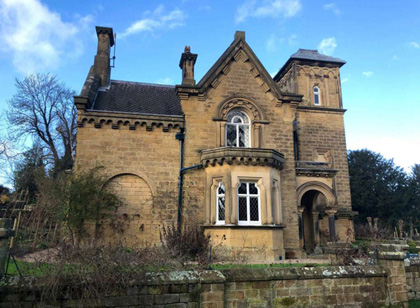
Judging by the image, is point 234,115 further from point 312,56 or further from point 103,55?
point 312,56

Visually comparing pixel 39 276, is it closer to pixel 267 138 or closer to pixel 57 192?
pixel 57 192

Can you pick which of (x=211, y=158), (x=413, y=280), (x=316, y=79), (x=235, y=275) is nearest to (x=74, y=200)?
(x=211, y=158)

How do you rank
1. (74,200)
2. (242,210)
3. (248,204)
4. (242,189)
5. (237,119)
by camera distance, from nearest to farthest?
(74,200)
(242,210)
(248,204)
(242,189)
(237,119)

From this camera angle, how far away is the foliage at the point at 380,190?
41.2 metres

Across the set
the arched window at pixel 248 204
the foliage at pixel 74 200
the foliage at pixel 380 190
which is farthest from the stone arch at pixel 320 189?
the foliage at pixel 380 190

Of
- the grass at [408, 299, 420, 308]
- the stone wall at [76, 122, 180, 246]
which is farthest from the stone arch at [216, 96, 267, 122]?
the grass at [408, 299, 420, 308]

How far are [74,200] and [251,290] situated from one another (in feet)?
32.7

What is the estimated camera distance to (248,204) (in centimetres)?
1561

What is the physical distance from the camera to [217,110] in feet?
57.8

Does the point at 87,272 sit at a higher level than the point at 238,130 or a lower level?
lower

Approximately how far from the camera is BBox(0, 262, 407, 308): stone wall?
6.45 metres

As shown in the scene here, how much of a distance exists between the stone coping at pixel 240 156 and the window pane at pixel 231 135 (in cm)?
197

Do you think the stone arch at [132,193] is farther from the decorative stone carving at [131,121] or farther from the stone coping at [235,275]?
the stone coping at [235,275]

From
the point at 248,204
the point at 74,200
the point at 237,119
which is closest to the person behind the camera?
the point at 74,200
